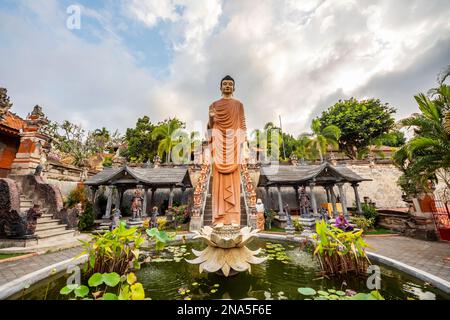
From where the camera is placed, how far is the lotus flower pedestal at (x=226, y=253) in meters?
3.73

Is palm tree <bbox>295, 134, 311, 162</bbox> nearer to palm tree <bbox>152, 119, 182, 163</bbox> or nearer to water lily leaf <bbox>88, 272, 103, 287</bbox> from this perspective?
palm tree <bbox>152, 119, 182, 163</bbox>

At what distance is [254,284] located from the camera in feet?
11.5

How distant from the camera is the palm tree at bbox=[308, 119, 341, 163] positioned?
22.4 meters

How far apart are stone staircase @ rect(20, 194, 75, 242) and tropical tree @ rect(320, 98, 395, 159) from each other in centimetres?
3016

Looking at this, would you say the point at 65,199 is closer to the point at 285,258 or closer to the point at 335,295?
the point at 285,258

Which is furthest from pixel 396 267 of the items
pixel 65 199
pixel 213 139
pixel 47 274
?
pixel 65 199


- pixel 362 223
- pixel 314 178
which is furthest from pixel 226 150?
pixel 362 223

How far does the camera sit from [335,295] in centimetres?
292

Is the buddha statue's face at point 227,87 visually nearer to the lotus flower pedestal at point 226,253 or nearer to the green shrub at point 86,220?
the lotus flower pedestal at point 226,253

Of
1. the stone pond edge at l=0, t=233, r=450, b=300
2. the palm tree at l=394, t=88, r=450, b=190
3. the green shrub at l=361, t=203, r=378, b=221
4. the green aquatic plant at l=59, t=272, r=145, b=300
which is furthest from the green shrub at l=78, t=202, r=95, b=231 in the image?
the green shrub at l=361, t=203, r=378, b=221

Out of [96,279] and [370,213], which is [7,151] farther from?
[370,213]

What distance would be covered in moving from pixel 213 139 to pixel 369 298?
4.23 meters

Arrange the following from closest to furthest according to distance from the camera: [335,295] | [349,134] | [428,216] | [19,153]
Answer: [335,295] → [428,216] → [19,153] → [349,134]

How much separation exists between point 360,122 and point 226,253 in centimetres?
2879
